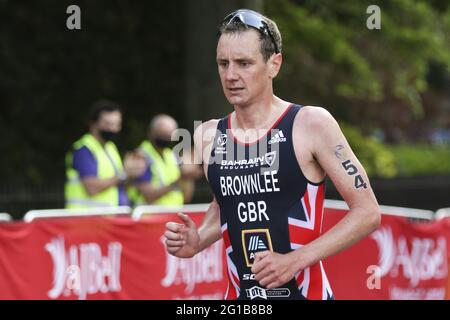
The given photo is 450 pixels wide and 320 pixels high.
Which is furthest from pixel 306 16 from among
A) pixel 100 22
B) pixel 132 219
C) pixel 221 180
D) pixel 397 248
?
pixel 221 180

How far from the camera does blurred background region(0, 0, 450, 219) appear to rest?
65.7 ft

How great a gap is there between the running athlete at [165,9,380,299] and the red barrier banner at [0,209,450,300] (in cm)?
403

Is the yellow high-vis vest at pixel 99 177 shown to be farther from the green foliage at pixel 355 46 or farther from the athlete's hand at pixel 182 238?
the green foliage at pixel 355 46

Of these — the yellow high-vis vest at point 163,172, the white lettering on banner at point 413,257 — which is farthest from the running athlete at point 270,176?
the yellow high-vis vest at point 163,172

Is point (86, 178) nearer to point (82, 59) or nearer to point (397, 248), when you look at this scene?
point (397, 248)

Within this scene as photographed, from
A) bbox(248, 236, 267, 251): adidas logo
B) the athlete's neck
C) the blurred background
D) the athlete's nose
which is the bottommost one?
bbox(248, 236, 267, 251): adidas logo

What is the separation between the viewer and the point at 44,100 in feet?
69.2

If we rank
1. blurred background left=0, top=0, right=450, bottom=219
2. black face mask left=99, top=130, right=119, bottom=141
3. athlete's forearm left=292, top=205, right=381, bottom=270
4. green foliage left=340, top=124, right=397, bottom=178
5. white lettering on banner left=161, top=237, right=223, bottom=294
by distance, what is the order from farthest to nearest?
green foliage left=340, top=124, right=397, bottom=178
blurred background left=0, top=0, right=450, bottom=219
black face mask left=99, top=130, right=119, bottom=141
white lettering on banner left=161, top=237, right=223, bottom=294
athlete's forearm left=292, top=205, right=381, bottom=270

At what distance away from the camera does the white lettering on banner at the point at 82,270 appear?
9.38 meters

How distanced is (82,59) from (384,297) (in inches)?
425

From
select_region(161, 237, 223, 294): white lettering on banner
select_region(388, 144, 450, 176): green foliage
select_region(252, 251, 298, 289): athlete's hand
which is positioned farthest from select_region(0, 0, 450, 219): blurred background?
select_region(252, 251, 298, 289): athlete's hand

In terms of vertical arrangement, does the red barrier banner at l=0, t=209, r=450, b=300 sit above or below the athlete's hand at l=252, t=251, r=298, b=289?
below

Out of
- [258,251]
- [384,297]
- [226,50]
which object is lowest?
[384,297]

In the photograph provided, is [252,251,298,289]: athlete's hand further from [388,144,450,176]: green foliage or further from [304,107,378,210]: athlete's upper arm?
[388,144,450,176]: green foliage
